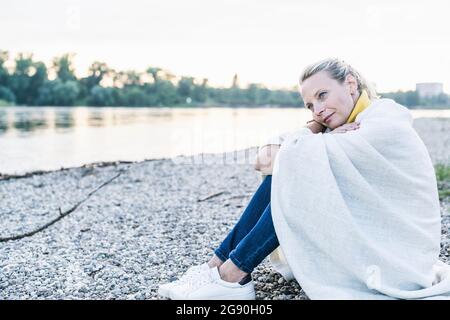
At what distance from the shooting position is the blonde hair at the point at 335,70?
2.44 meters

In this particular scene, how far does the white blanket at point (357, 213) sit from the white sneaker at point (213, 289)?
0.33m

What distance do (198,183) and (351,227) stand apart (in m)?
5.02

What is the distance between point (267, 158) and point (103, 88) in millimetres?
58478

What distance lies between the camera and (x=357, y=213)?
2244 mm

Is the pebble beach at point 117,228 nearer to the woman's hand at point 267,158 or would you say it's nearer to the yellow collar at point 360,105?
the woman's hand at point 267,158

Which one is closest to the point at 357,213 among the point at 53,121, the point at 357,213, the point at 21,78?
the point at 357,213

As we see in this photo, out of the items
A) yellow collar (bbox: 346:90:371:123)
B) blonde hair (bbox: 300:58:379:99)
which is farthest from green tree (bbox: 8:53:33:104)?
yellow collar (bbox: 346:90:371:123)

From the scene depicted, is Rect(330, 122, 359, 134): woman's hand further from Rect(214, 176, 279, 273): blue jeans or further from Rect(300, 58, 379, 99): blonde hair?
Rect(214, 176, 279, 273): blue jeans

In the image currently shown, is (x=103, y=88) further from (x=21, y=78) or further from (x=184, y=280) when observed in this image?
(x=184, y=280)

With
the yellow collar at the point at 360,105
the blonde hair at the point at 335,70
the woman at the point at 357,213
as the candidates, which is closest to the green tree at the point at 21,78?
the blonde hair at the point at 335,70

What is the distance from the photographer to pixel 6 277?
3.25 metres

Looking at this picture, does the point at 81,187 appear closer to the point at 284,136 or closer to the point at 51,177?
the point at 51,177

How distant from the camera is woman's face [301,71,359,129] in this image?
245 centimetres
